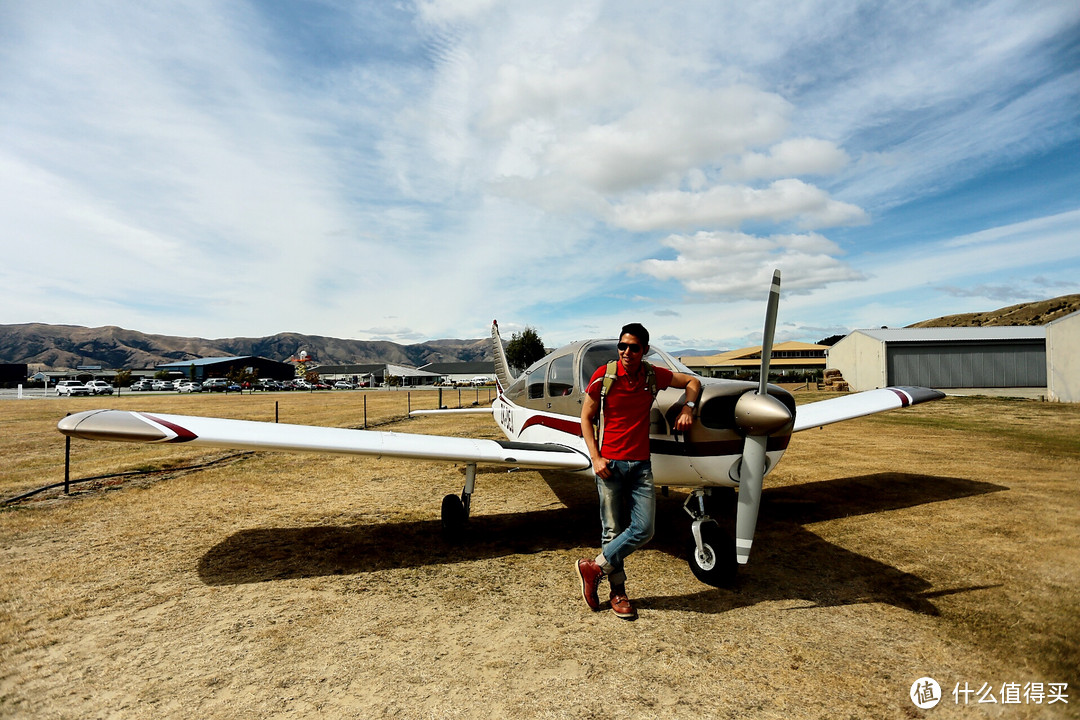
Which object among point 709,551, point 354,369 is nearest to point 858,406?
point 709,551

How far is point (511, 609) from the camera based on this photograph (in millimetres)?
4414

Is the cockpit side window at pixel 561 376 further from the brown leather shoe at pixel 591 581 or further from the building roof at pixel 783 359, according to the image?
the building roof at pixel 783 359

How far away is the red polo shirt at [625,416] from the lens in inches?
163

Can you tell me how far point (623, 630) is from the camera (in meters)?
4.02

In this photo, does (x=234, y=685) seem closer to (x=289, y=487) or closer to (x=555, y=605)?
(x=555, y=605)

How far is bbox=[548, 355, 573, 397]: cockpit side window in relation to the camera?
6.48m

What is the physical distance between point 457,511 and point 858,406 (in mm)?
6473

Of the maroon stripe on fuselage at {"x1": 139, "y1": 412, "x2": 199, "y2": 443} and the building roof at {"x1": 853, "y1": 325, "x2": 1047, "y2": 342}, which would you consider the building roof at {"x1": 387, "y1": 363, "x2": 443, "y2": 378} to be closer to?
the building roof at {"x1": 853, "y1": 325, "x2": 1047, "y2": 342}

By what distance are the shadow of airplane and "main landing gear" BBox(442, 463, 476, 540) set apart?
17cm

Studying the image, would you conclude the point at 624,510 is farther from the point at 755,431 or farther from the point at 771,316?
the point at 771,316

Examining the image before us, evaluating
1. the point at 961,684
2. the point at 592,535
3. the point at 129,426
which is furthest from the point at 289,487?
the point at 961,684

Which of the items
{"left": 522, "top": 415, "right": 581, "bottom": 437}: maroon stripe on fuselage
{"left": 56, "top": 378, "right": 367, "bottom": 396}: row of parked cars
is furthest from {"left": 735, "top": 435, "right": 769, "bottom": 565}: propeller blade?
{"left": 56, "top": 378, "right": 367, "bottom": 396}: row of parked cars

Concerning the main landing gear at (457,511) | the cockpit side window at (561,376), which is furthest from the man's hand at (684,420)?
the main landing gear at (457,511)

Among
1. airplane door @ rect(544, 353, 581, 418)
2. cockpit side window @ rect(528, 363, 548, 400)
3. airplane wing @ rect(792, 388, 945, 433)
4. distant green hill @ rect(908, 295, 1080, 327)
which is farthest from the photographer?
distant green hill @ rect(908, 295, 1080, 327)
